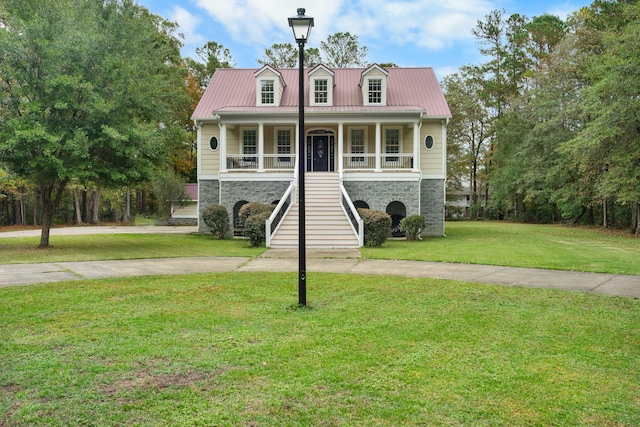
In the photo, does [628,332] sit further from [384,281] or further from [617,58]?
[617,58]

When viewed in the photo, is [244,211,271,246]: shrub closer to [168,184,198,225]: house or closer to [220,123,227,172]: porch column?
Result: [220,123,227,172]: porch column

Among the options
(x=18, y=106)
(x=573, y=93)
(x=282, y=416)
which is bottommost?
(x=282, y=416)

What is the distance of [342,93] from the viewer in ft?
75.6

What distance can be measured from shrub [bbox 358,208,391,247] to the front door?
729 cm

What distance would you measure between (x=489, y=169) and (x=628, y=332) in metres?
42.0

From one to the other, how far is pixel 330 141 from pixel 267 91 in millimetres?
3864

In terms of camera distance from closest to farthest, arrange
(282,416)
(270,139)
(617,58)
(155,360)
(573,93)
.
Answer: (282,416)
(155,360)
(617,58)
(270,139)
(573,93)

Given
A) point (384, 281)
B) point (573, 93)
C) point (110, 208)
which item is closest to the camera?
point (384, 281)

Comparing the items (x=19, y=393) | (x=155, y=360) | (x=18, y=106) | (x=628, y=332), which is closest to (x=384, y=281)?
(x=628, y=332)

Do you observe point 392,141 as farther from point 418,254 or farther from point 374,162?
point 418,254

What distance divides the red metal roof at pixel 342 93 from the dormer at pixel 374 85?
0.53m

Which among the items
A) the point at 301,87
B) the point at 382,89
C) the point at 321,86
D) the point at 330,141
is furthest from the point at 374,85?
the point at 301,87

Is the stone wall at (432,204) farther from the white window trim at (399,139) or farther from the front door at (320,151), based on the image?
the front door at (320,151)

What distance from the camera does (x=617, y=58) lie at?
65.4ft
